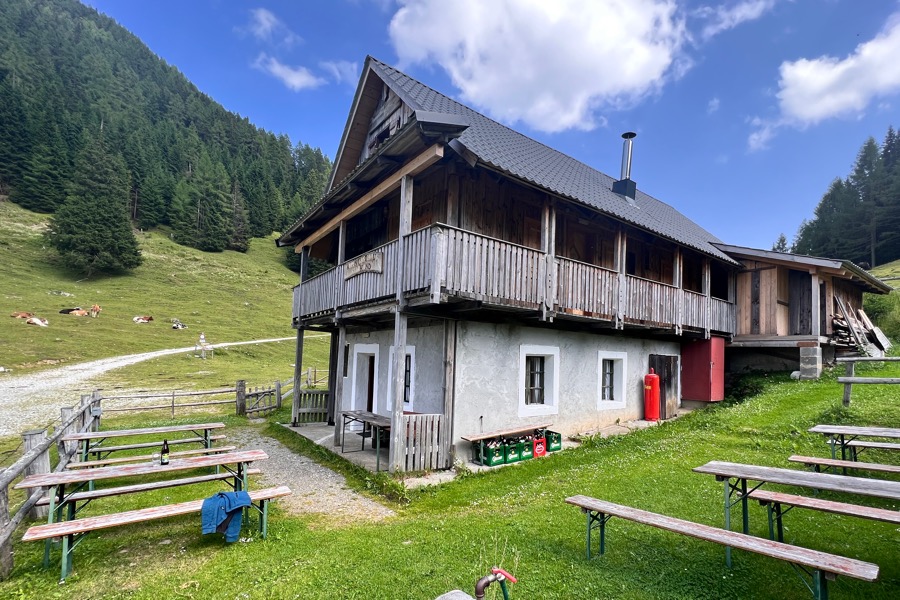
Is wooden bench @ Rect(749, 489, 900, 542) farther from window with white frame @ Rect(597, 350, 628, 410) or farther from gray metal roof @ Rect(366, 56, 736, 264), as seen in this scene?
window with white frame @ Rect(597, 350, 628, 410)

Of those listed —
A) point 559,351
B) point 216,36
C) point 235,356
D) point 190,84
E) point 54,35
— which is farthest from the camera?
point 190,84

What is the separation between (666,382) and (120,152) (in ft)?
272

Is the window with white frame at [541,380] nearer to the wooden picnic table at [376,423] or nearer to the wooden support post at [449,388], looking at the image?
the wooden support post at [449,388]

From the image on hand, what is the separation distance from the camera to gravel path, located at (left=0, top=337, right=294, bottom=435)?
1351 cm

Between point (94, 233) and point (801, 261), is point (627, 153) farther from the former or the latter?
point (94, 233)

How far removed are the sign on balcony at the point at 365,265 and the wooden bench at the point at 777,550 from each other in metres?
6.03

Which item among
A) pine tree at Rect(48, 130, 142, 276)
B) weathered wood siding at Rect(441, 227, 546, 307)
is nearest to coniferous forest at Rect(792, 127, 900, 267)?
weathered wood siding at Rect(441, 227, 546, 307)

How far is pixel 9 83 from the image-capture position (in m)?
67.6

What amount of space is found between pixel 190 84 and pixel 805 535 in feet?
484

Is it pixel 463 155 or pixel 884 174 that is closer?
pixel 463 155

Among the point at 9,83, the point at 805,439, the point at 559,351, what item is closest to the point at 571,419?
the point at 559,351

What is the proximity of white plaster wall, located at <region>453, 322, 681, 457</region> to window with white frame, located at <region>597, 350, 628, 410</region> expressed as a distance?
17 cm

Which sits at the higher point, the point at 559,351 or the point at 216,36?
the point at 216,36

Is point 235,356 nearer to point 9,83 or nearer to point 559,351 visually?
point 559,351
